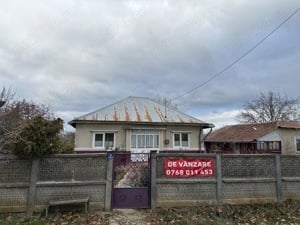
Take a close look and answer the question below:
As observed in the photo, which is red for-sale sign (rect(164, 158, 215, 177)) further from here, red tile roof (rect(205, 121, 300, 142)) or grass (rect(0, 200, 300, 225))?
red tile roof (rect(205, 121, 300, 142))

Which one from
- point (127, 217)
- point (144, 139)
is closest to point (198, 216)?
point (127, 217)

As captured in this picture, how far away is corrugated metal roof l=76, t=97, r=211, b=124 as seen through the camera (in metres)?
15.9

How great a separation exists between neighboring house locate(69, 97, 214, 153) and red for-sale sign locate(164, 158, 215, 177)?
8647 mm

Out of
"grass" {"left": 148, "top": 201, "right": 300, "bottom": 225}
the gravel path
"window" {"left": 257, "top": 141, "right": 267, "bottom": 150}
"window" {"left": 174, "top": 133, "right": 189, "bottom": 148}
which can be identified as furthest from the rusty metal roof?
"window" {"left": 257, "top": 141, "right": 267, "bottom": 150}

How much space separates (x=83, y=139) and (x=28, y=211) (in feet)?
29.2

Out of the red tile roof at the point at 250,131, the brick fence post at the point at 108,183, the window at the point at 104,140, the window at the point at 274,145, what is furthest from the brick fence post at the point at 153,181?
the window at the point at 274,145

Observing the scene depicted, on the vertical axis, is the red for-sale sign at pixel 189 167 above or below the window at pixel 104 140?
below

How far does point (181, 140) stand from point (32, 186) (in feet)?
37.1

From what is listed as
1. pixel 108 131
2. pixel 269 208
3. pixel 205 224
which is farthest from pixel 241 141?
pixel 205 224

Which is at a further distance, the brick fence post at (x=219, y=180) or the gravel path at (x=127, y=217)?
the brick fence post at (x=219, y=180)

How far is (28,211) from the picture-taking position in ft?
21.2

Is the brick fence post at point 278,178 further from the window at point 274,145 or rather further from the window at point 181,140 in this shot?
the window at point 274,145

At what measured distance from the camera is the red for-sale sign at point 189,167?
721 cm

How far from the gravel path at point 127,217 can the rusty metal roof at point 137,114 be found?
9.27 m
